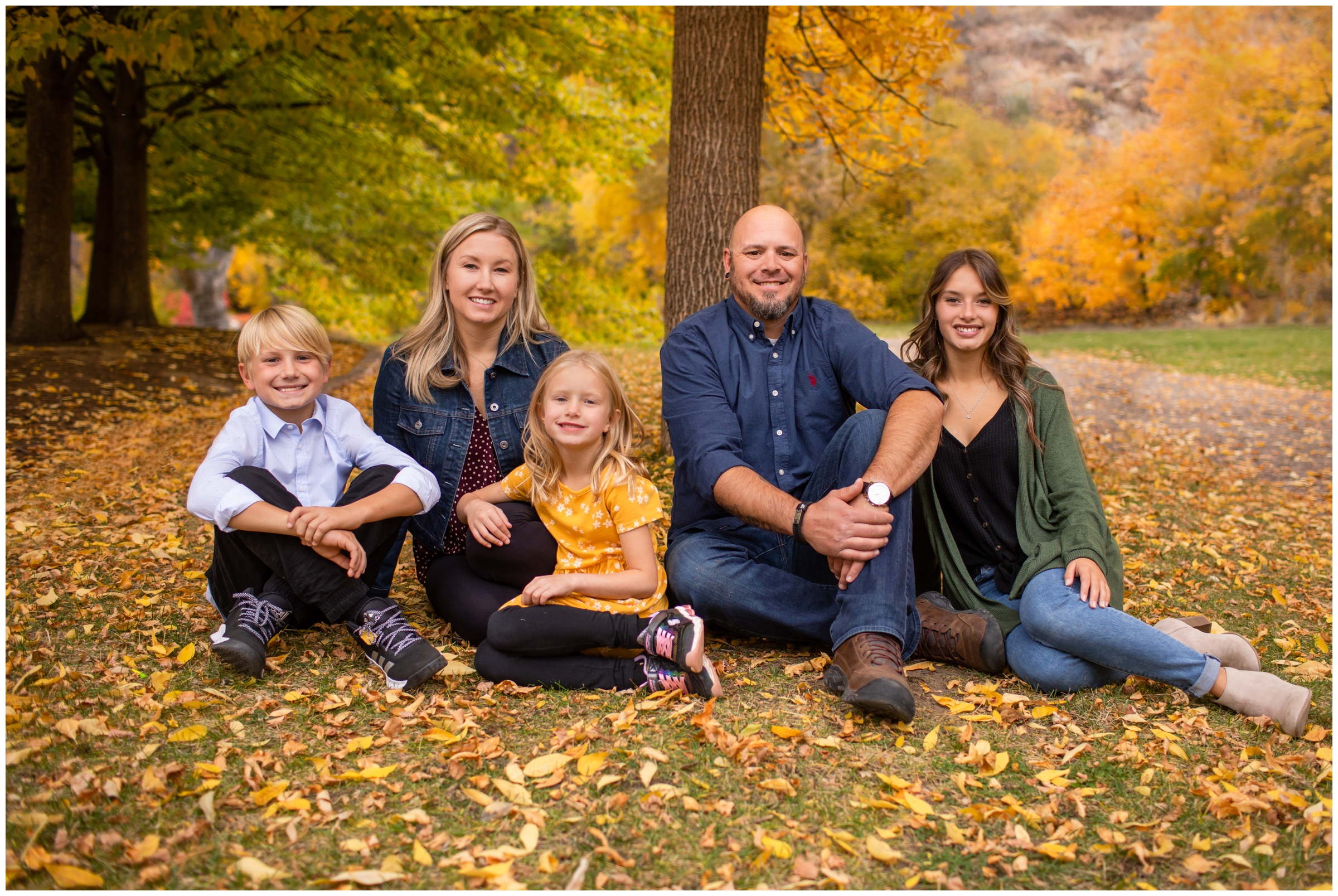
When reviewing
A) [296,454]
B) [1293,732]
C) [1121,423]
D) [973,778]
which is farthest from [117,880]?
[1121,423]

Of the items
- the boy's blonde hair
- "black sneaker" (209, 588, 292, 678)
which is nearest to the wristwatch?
the boy's blonde hair

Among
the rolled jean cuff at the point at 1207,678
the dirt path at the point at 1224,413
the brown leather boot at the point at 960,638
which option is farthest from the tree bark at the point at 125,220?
the rolled jean cuff at the point at 1207,678

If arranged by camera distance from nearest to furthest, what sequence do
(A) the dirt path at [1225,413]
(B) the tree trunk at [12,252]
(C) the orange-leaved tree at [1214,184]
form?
(A) the dirt path at [1225,413]
(B) the tree trunk at [12,252]
(C) the orange-leaved tree at [1214,184]

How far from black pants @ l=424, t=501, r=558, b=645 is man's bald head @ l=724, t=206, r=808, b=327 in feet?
3.68

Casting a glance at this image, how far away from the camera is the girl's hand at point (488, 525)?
325cm

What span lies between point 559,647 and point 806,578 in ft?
2.98

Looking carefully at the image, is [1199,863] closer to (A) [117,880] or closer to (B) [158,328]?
(A) [117,880]

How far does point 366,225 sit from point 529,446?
1215 centimetres

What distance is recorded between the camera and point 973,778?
8.55ft

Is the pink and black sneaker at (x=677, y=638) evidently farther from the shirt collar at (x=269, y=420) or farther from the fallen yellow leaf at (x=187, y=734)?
the shirt collar at (x=269, y=420)

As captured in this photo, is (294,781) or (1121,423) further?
(1121,423)

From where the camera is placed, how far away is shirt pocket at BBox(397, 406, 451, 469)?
11.9ft

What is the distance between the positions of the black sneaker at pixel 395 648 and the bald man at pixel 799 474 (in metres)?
0.89

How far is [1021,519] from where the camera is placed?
339 cm
